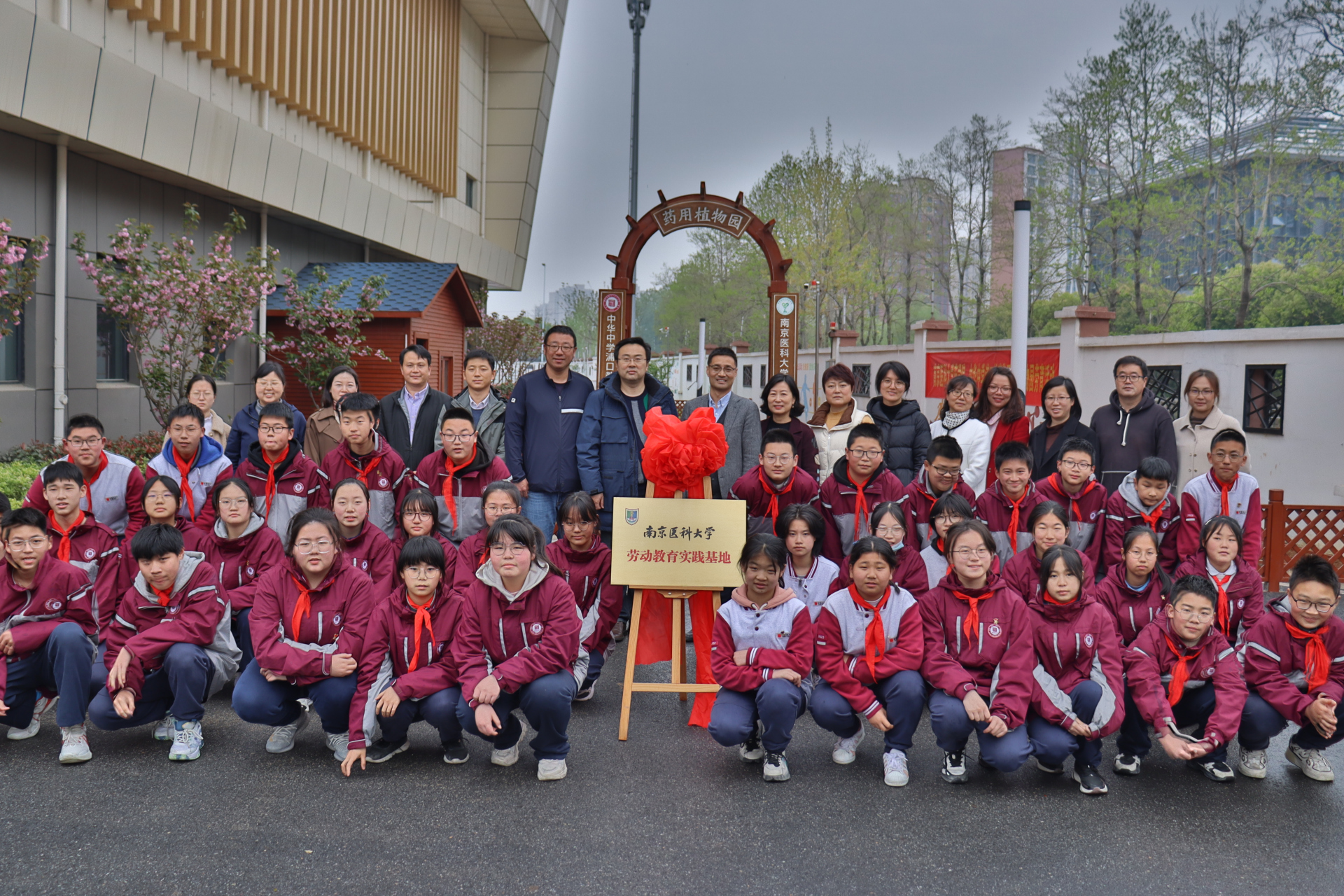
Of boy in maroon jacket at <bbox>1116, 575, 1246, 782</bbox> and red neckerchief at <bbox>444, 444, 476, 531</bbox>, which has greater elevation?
red neckerchief at <bbox>444, 444, 476, 531</bbox>

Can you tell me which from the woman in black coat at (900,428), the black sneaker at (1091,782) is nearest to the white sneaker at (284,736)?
the black sneaker at (1091,782)

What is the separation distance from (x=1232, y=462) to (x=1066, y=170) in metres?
24.8

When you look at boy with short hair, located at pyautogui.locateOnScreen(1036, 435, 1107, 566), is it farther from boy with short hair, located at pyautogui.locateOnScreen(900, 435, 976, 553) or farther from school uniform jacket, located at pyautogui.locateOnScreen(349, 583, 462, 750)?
school uniform jacket, located at pyautogui.locateOnScreen(349, 583, 462, 750)

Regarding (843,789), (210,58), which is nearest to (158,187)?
(210,58)

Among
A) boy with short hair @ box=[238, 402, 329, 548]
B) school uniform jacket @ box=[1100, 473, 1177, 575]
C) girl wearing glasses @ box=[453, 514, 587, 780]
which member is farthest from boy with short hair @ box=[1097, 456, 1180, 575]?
boy with short hair @ box=[238, 402, 329, 548]

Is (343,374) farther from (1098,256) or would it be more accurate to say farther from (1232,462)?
(1098,256)

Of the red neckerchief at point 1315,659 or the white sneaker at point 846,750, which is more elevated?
the red neckerchief at point 1315,659

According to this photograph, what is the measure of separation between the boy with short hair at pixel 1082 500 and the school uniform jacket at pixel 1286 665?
0.98m

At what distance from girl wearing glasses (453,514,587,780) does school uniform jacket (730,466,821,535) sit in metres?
1.41

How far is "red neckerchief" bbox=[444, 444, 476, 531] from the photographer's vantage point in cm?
544

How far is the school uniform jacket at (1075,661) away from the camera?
393 centimetres

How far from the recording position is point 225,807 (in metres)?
3.69

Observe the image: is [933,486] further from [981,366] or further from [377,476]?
[981,366]

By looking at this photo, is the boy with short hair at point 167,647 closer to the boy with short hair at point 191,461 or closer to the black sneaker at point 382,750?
the black sneaker at point 382,750
